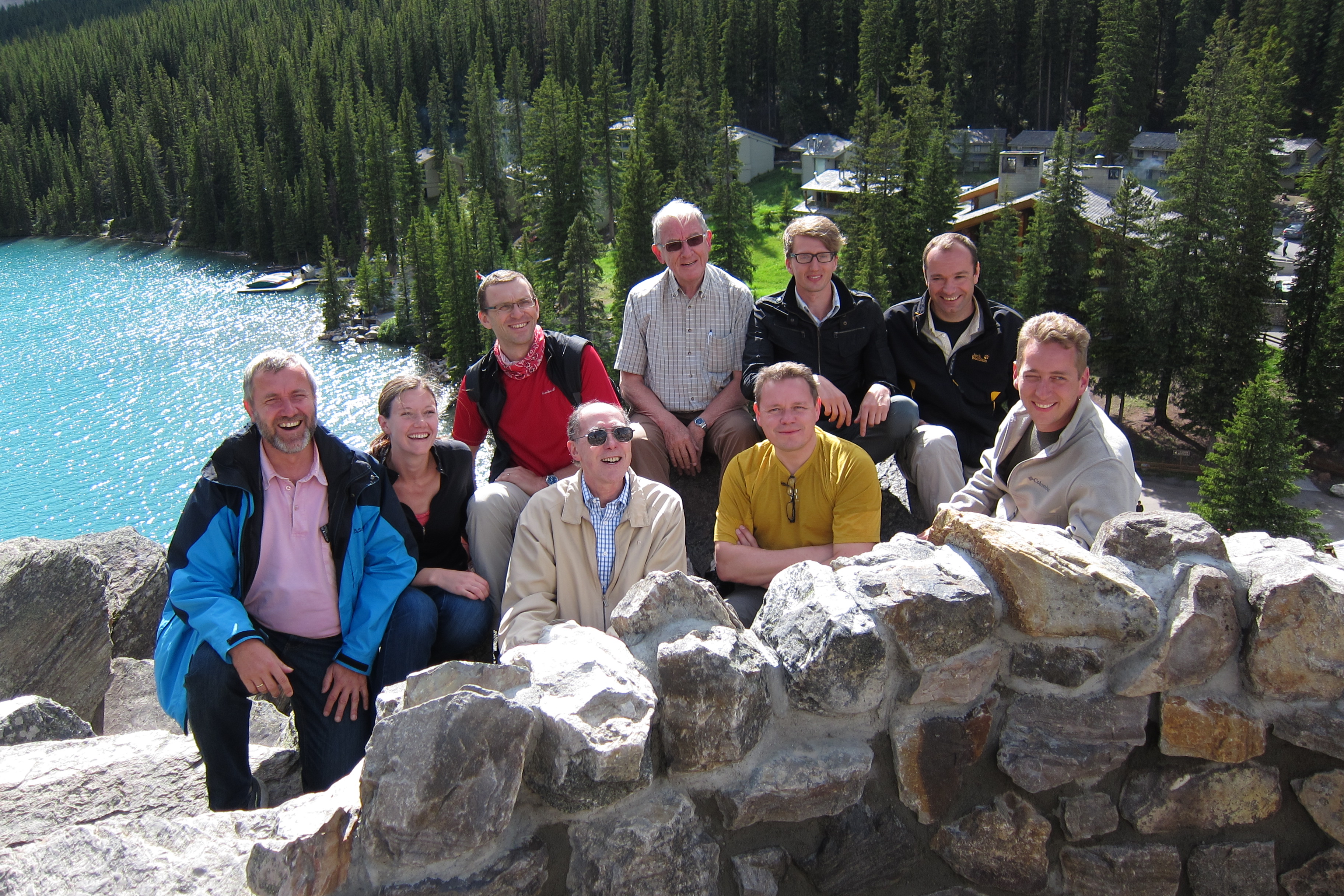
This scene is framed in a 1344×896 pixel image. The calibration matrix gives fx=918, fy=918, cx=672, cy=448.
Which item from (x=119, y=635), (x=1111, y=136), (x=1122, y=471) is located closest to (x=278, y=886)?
(x=1122, y=471)

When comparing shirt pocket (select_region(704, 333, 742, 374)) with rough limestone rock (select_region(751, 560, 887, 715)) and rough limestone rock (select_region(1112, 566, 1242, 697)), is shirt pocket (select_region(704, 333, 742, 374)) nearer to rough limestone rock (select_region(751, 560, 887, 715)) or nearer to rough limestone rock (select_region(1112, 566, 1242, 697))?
rough limestone rock (select_region(751, 560, 887, 715))

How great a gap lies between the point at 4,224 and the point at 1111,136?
287ft

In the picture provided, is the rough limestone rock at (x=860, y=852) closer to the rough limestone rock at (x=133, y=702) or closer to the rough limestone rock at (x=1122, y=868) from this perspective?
the rough limestone rock at (x=1122, y=868)

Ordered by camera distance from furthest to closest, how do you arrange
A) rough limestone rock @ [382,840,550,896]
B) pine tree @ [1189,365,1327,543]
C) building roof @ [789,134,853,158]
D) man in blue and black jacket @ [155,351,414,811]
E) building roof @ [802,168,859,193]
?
1. building roof @ [789,134,853,158]
2. building roof @ [802,168,859,193]
3. pine tree @ [1189,365,1327,543]
4. man in blue and black jacket @ [155,351,414,811]
5. rough limestone rock @ [382,840,550,896]

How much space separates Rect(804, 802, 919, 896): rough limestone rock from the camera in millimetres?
2516

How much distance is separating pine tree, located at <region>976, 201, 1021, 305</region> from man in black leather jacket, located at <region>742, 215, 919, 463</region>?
2996 centimetres

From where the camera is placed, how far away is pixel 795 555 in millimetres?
3959

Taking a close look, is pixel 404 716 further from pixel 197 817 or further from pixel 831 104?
pixel 831 104

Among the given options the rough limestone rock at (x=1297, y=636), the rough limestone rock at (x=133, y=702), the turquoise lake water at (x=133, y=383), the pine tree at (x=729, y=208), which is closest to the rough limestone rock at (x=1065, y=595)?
the rough limestone rock at (x=1297, y=636)

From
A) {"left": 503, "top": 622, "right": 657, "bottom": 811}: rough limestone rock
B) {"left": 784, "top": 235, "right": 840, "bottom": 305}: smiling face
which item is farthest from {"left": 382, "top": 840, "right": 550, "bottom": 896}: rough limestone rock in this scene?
{"left": 784, "top": 235, "right": 840, "bottom": 305}: smiling face

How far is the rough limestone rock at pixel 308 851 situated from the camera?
2.12m

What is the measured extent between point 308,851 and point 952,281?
4179 mm

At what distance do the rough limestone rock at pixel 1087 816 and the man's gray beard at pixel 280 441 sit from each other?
2996mm

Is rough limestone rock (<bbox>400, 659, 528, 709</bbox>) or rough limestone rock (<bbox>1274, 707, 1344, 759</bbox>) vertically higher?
rough limestone rock (<bbox>400, 659, 528, 709</bbox>)
